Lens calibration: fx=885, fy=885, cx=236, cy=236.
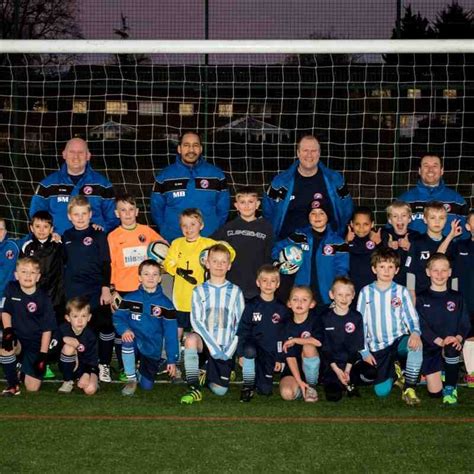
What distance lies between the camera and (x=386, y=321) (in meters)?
6.07

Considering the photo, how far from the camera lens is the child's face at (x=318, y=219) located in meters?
6.48

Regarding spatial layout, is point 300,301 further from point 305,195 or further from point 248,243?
point 305,195

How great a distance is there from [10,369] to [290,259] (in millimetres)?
2087

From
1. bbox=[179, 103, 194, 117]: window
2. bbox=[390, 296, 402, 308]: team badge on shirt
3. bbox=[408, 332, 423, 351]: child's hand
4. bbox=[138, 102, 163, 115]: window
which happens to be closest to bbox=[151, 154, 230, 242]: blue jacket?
bbox=[390, 296, 402, 308]: team badge on shirt

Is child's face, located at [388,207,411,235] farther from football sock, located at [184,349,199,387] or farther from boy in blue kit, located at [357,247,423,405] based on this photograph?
football sock, located at [184,349,199,387]

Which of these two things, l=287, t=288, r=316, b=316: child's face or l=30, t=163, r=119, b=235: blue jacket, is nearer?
l=287, t=288, r=316, b=316: child's face

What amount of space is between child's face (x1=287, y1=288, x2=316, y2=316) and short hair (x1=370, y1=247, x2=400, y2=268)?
0.51 m

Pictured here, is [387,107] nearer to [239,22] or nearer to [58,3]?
[239,22]

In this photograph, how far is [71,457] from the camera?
180 inches

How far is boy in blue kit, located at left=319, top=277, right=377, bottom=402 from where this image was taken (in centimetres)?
590

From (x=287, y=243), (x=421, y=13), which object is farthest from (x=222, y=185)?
(x=421, y=13)

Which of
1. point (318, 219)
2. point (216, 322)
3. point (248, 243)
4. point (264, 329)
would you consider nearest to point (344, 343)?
point (264, 329)

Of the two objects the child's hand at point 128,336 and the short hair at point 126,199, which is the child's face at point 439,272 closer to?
the child's hand at point 128,336

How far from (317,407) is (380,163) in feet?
28.1
